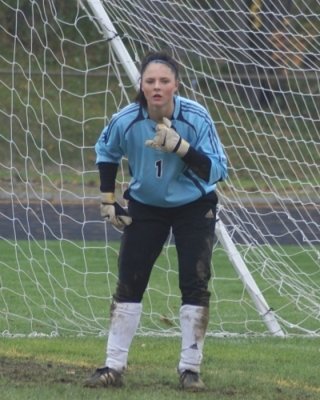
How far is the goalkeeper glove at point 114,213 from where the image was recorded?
21.3 ft

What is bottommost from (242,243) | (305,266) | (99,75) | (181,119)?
(305,266)

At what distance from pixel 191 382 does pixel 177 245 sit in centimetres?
70

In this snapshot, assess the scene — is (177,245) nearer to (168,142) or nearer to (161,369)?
(168,142)

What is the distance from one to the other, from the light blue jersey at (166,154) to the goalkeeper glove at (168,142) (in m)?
0.15

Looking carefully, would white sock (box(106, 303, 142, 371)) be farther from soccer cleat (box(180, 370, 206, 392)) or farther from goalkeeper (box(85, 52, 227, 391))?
soccer cleat (box(180, 370, 206, 392))

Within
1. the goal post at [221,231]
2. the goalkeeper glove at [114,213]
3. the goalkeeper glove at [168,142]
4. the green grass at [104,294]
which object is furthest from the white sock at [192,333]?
the green grass at [104,294]

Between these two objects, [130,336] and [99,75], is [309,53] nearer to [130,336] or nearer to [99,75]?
[99,75]

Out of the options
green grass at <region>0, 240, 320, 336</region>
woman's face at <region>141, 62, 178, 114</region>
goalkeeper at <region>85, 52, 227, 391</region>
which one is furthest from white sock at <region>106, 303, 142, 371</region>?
green grass at <region>0, 240, 320, 336</region>

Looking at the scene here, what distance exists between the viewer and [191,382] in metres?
6.39

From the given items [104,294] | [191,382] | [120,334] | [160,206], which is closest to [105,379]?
[120,334]

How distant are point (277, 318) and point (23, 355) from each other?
2.42 metres

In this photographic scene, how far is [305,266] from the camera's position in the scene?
1210cm

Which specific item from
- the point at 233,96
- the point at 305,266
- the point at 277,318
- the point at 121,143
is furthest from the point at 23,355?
the point at 305,266

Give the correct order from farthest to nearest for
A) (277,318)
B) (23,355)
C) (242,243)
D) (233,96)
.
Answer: (233,96) → (242,243) → (277,318) → (23,355)
